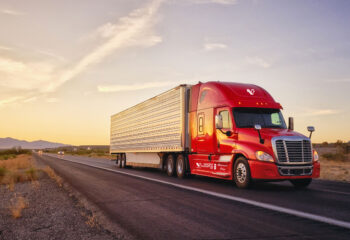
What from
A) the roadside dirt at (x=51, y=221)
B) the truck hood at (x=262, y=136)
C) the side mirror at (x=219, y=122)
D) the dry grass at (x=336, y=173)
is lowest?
the roadside dirt at (x=51, y=221)

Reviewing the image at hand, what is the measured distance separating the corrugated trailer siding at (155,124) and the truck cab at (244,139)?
68 cm

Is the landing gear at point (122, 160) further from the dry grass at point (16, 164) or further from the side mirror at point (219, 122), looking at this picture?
the side mirror at point (219, 122)

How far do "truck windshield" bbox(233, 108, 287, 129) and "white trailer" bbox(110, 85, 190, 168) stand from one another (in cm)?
361

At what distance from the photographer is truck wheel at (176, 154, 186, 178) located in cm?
1484

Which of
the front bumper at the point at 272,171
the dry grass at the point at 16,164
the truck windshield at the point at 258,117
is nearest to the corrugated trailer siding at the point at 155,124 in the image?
the truck windshield at the point at 258,117

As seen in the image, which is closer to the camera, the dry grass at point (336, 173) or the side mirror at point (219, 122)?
the side mirror at point (219, 122)

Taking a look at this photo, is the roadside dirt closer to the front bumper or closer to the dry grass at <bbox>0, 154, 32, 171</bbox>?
the front bumper

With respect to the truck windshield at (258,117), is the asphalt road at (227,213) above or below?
below

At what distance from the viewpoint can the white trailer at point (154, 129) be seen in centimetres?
1505

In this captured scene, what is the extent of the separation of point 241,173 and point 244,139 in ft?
3.53

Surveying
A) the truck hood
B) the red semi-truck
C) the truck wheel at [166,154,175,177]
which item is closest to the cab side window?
the red semi-truck

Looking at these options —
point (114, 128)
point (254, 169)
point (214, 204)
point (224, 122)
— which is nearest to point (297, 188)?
point (254, 169)

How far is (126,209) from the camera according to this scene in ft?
24.2

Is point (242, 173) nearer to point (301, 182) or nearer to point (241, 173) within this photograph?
point (241, 173)
